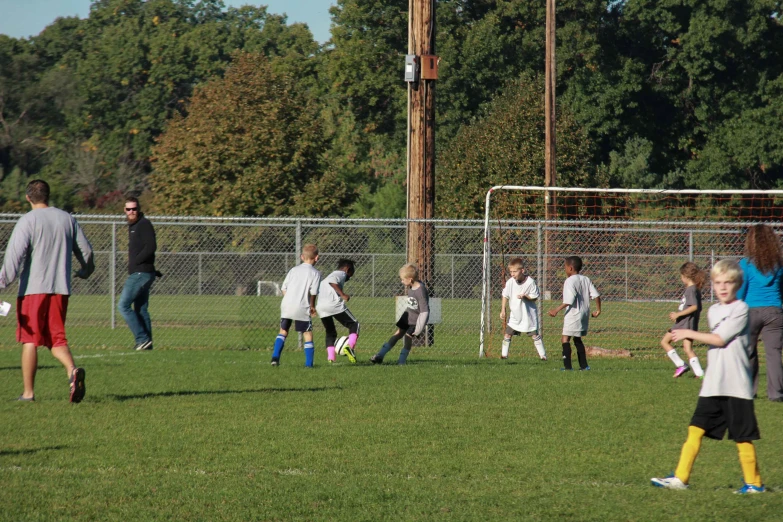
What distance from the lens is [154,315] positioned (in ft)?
86.0

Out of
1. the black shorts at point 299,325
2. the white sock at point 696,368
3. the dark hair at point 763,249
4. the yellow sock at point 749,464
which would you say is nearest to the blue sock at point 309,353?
the black shorts at point 299,325

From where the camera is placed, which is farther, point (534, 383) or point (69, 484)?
point (534, 383)

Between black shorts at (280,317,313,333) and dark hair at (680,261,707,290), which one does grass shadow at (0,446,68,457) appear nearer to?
black shorts at (280,317,313,333)

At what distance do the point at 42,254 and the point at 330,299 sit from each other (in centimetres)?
489

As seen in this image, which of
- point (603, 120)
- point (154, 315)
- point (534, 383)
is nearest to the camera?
point (534, 383)

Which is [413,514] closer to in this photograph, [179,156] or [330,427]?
[330,427]

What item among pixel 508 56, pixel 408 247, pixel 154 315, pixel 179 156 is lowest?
pixel 154 315

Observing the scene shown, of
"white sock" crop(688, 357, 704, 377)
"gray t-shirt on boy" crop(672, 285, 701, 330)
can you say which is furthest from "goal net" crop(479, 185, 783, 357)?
"white sock" crop(688, 357, 704, 377)

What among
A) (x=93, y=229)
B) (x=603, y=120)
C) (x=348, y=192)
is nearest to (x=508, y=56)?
(x=603, y=120)

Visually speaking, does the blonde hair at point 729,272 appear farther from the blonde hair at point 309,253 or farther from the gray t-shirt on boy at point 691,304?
the blonde hair at point 309,253

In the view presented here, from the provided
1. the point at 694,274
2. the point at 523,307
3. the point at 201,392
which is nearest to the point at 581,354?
the point at 694,274

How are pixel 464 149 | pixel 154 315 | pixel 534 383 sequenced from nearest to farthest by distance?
1. pixel 534 383
2. pixel 154 315
3. pixel 464 149

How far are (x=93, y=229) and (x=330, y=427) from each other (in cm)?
2954

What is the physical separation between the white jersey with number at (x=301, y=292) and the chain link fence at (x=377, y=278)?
273 cm
